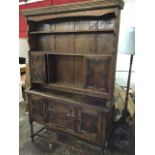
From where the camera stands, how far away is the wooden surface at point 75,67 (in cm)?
178

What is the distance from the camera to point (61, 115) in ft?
6.93

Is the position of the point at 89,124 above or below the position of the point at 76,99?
below

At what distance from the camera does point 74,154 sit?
7.32 feet

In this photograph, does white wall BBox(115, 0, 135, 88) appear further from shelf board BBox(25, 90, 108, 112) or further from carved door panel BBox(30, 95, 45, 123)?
carved door panel BBox(30, 95, 45, 123)

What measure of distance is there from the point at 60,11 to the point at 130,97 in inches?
66.2

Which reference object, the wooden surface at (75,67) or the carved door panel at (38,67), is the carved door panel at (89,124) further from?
the carved door panel at (38,67)

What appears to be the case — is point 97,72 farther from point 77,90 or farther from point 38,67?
point 38,67

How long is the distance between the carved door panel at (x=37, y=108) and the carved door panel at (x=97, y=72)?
0.76 m

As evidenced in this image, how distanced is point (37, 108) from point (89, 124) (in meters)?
0.85

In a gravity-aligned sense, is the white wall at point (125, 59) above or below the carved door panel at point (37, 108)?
above

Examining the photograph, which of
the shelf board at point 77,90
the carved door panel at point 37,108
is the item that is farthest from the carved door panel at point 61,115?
the shelf board at point 77,90

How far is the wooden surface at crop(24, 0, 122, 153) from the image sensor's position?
1.78 m

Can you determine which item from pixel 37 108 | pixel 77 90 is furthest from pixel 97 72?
pixel 37 108
